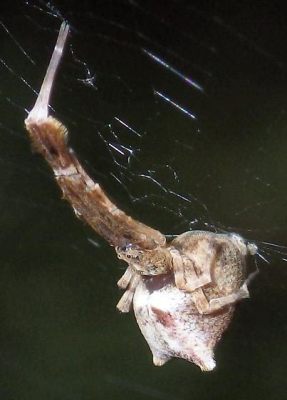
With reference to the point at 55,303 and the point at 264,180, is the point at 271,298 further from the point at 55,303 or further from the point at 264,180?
the point at 55,303

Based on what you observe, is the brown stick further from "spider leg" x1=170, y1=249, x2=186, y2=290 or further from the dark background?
the dark background

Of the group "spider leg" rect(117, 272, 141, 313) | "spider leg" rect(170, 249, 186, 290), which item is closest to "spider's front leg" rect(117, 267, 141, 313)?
"spider leg" rect(117, 272, 141, 313)

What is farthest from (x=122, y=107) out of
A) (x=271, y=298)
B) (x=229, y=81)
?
(x=271, y=298)

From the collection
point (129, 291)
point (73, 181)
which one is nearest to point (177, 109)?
point (129, 291)

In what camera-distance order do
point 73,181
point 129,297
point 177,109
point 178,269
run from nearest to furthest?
point 73,181, point 178,269, point 129,297, point 177,109

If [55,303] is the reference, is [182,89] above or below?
above

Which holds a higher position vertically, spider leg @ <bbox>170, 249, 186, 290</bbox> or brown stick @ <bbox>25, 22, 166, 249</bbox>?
brown stick @ <bbox>25, 22, 166, 249</bbox>

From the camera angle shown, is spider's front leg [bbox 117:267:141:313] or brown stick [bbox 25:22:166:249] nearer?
brown stick [bbox 25:22:166:249]

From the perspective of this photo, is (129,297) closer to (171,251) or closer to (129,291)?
(129,291)

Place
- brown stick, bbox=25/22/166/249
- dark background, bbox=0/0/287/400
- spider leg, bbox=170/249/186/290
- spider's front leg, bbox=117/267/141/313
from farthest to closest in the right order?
dark background, bbox=0/0/287/400 < spider's front leg, bbox=117/267/141/313 < spider leg, bbox=170/249/186/290 < brown stick, bbox=25/22/166/249
